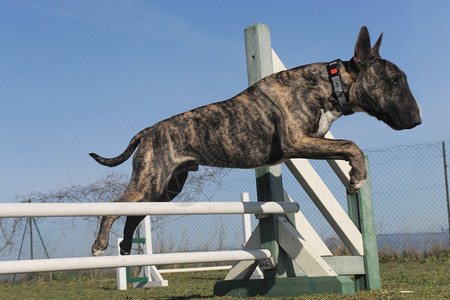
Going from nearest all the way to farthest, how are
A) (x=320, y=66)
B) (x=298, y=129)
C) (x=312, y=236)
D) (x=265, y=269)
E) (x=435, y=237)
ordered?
(x=298, y=129) → (x=320, y=66) → (x=265, y=269) → (x=312, y=236) → (x=435, y=237)

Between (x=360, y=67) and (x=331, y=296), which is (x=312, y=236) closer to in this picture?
(x=331, y=296)

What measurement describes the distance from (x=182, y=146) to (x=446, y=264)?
5.96 meters

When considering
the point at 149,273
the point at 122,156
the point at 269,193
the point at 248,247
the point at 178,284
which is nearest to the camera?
the point at 122,156

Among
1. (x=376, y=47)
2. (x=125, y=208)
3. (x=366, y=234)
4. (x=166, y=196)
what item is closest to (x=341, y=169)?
(x=366, y=234)

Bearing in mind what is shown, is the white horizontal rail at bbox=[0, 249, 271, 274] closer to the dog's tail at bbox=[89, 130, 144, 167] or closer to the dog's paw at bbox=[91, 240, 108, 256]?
the dog's paw at bbox=[91, 240, 108, 256]

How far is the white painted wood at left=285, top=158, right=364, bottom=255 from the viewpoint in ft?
12.9

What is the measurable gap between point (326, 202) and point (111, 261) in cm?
175

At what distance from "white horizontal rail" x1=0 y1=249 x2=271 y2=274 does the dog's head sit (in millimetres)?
1276

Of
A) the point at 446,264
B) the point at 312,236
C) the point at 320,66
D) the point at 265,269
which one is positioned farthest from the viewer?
the point at 446,264

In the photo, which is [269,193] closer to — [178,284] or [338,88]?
[338,88]

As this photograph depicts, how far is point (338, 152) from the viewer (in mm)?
2998

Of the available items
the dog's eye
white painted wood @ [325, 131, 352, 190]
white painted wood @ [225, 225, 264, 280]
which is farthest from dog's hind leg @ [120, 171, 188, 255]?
the dog's eye

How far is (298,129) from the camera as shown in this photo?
3.14 metres

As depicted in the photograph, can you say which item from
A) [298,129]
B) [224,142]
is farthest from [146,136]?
[298,129]
